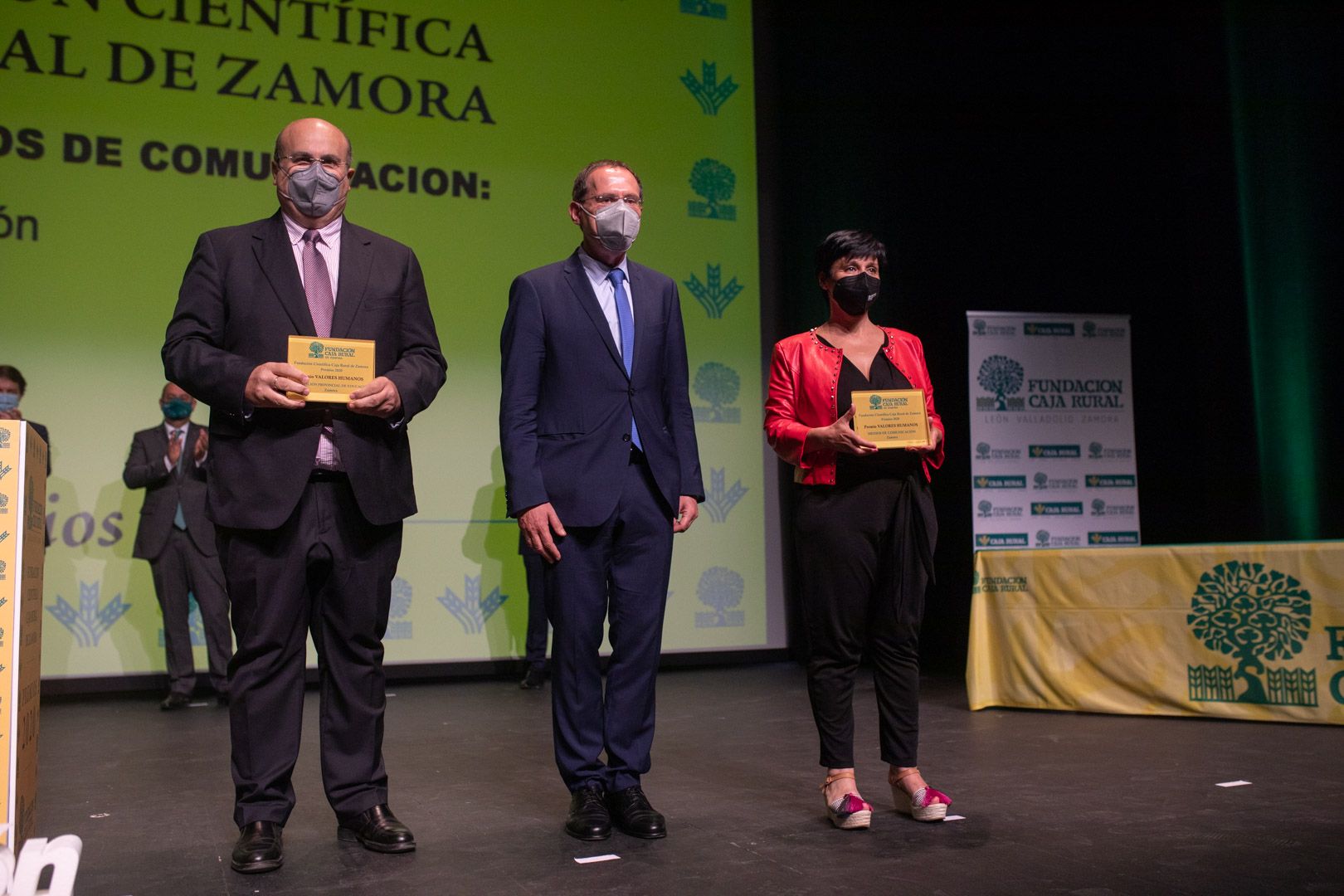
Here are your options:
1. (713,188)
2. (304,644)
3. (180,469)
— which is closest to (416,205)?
(713,188)

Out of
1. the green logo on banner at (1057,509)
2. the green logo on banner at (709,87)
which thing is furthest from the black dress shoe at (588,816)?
the green logo on banner at (709,87)

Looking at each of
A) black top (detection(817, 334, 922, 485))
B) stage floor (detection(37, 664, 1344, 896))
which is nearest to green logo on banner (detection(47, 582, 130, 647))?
stage floor (detection(37, 664, 1344, 896))

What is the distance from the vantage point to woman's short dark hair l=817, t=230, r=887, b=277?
8.13 ft

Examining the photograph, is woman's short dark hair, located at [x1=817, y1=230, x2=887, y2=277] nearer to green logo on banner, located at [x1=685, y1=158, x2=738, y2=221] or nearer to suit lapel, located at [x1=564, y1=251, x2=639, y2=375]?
suit lapel, located at [x1=564, y1=251, x2=639, y2=375]

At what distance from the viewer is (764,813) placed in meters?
2.48

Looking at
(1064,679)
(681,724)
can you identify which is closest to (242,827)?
(681,724)

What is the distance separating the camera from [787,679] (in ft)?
17.4

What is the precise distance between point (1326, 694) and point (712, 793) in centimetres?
216

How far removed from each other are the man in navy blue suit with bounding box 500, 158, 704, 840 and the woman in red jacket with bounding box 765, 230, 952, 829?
33 centimetres

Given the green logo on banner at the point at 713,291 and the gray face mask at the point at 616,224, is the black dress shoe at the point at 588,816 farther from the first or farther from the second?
the green logo on banner at the point at 713,291

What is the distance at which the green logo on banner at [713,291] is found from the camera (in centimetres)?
586

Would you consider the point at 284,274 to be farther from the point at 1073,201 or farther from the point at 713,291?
the point at 1073,201

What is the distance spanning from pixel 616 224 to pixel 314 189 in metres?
0.60

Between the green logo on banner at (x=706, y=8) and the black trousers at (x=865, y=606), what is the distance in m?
4.26
